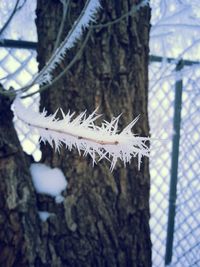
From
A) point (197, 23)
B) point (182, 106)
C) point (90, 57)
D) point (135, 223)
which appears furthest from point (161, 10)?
point (135, 223)

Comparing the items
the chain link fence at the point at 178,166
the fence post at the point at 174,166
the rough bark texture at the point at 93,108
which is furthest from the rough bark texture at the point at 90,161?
the fence post at the point at 174,166

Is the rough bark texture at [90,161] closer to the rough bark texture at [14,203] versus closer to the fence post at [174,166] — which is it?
the rough bark texture at [14,203]

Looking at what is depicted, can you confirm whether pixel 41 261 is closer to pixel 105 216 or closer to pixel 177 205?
pixel 105 216

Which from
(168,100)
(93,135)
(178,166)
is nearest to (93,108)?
(93,135)

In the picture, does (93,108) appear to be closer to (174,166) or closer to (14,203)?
(14,203)

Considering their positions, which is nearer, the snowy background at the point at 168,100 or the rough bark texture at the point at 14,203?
the rough bark texture at the point at 14,203

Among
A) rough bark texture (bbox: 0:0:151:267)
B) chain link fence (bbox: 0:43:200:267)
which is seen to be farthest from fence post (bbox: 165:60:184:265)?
rough bark texture (bbox: 0:0:151:267)

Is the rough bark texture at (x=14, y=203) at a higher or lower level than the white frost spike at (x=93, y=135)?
lower

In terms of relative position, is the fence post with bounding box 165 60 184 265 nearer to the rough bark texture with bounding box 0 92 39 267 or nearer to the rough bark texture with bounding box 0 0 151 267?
the rough bark texture with bounding box 0 0 151 267
